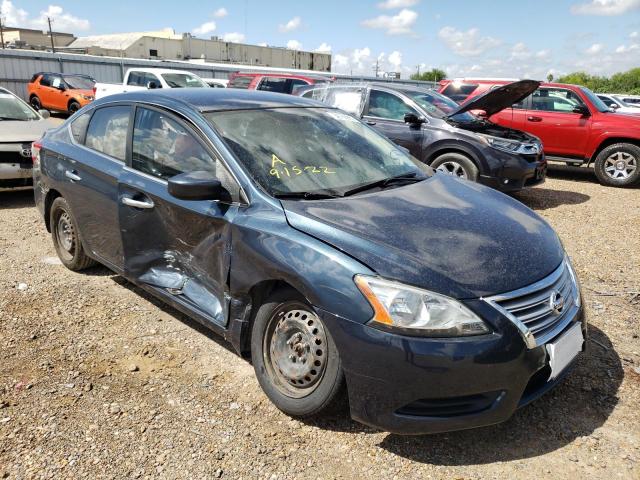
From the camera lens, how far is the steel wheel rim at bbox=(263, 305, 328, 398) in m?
2.59

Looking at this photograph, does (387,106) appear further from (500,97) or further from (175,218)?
(175,218)

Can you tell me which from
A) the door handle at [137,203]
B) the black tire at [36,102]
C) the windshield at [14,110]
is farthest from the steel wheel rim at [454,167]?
the black tire at [36,102]

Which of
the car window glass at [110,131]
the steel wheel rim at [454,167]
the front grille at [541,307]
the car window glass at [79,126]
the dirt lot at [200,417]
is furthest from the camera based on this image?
the steel wheel rim at [454,167]

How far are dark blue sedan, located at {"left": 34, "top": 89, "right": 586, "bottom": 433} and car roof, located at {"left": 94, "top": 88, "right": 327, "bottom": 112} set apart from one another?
0.02m

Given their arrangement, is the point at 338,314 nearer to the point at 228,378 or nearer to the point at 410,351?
the point at 410,351

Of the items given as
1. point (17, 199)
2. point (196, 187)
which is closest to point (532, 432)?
point (196, 187)

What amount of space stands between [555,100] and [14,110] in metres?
9.44

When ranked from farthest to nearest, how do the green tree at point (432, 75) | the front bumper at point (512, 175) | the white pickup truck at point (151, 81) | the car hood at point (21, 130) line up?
the green tree at point (432, 75) → the white pickup truck at point (151, 81) → the front bumper at point (512, 175) → the car hood at point (21, 130)

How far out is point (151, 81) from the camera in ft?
51.6

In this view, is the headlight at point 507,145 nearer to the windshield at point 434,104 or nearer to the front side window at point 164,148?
the windshield at point 434,104

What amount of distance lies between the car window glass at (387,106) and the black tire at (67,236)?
5.16 m

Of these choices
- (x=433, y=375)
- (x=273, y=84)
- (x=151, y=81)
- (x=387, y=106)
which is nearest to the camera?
(x=433, y=375)

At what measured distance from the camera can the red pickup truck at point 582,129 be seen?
9.55 meters

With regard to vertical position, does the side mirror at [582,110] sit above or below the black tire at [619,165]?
above
